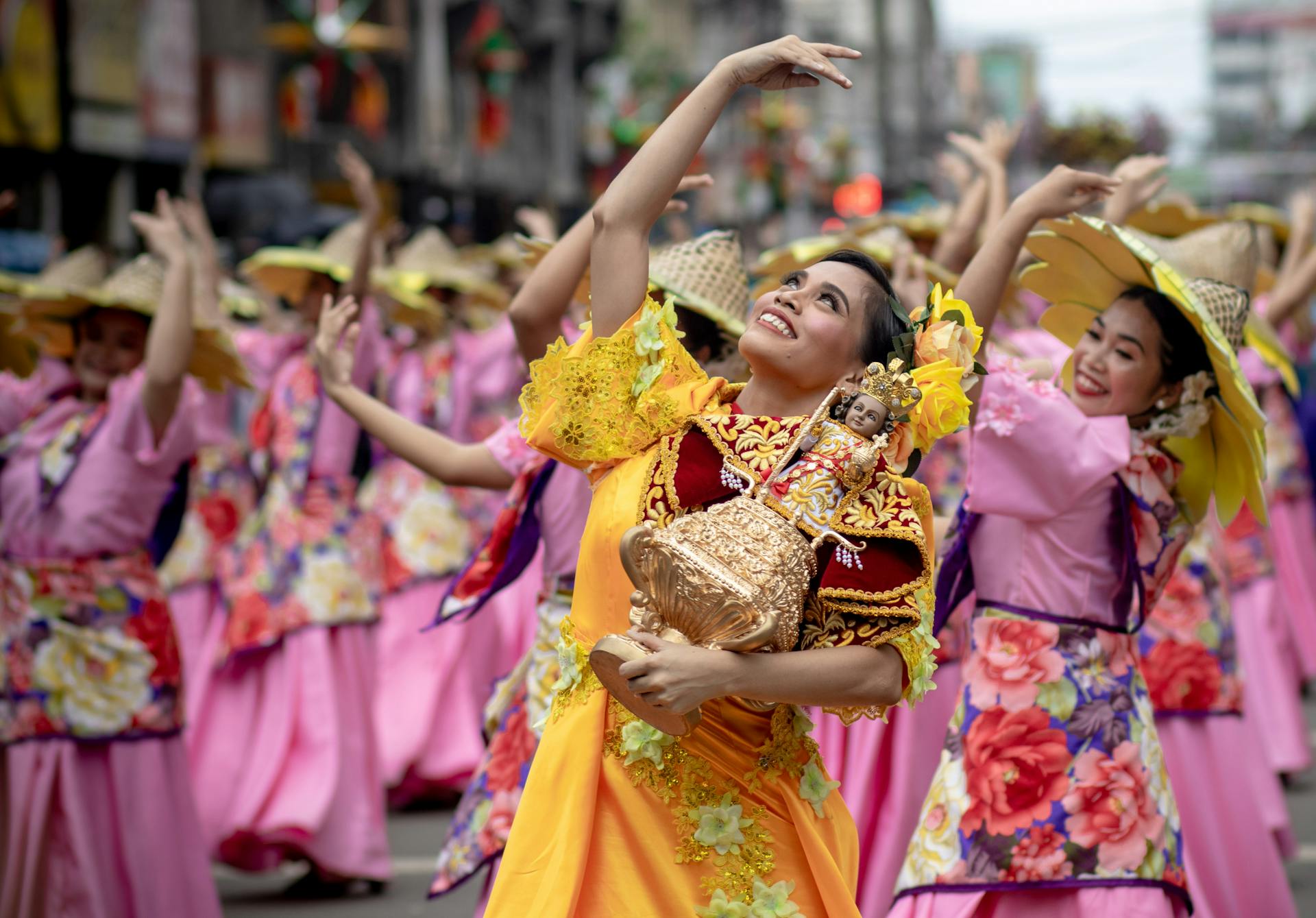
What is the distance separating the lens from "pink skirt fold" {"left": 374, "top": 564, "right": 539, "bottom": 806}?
8.78m

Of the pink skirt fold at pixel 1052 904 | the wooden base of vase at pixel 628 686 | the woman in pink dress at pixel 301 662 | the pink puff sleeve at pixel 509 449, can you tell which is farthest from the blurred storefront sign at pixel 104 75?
the wooden base of vase at pixel 628 686

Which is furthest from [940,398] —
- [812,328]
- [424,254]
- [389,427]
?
[424,254]

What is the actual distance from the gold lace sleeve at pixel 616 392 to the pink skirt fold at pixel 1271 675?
5564 mm

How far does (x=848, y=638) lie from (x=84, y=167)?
52.1ft

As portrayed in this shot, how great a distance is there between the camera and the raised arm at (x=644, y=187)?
10.8 ft

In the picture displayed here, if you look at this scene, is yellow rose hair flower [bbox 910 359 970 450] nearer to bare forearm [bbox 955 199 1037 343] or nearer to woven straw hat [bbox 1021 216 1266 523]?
bare forearm [bbox 955 199 1037 343]

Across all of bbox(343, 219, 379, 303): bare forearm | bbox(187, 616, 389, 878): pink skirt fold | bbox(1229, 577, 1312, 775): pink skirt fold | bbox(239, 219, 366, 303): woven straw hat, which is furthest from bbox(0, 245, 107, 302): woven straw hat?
bbox(1229, 577, 1312, 775): pink skirt fold

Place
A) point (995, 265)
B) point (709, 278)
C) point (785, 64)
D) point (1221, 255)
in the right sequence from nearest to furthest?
point (785, 64), point (995, 265), point (709, 278), point (1221, 255)

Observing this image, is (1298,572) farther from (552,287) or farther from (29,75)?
(29,75)

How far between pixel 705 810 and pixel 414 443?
5.22 ft

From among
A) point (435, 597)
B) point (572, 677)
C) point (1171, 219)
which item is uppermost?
point (1171, 219)

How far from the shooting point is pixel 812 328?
10.5 ft

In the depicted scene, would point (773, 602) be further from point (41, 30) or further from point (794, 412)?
point (41, 30)

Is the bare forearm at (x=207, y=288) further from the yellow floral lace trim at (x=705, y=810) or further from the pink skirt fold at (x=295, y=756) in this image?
the yellow floral lace trim at (x=705, y=810)
